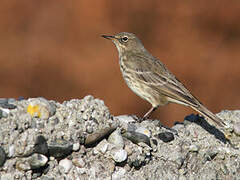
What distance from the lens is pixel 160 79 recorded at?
5398 millimetres

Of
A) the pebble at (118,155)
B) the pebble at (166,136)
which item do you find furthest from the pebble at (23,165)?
the pebble at (166,136)

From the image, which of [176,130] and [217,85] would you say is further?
[217,85]

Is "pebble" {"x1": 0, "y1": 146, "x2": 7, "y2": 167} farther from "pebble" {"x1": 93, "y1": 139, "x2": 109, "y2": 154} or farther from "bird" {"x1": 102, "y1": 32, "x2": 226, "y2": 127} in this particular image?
"bird" {"x1": 102, "y1": 32, "x2": 226, "y2": 127}

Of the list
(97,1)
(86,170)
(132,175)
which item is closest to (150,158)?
(132,175)

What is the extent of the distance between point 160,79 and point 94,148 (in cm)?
198

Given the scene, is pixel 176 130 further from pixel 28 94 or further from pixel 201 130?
pixel 28 94

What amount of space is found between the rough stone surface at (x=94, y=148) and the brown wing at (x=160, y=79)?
0.85 meters

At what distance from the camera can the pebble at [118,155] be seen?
11.7 ft

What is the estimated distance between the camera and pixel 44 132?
3.37 m

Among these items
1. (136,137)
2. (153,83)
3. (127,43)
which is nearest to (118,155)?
(136,137)

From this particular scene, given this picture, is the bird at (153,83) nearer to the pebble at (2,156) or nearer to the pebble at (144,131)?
the pebble at (144,131)

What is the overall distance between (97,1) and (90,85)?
2627mm

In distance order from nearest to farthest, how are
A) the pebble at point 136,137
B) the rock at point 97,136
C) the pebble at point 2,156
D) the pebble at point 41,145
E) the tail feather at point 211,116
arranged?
the pebble at point 2,156 < the pebble at point 41,145 < the rock at point 97,136 < the pebble at point 136,137 < the tail feather at point 211,116

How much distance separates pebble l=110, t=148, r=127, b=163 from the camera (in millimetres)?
3561
